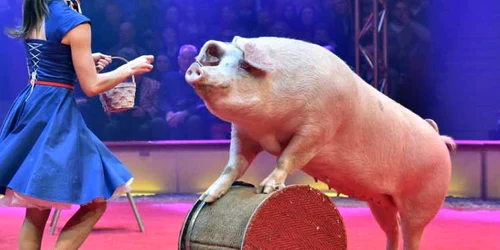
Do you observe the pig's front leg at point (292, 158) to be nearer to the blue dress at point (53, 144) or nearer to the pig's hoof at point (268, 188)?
the pig's hoof at point (268, 188)

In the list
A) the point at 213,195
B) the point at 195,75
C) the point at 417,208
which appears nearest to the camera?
the point at 195,75

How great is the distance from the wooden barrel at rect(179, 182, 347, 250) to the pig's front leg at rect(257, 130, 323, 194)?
64mm

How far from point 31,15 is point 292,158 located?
1.10 meters

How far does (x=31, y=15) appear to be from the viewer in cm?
261

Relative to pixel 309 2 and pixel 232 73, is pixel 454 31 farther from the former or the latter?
pixel 232 73

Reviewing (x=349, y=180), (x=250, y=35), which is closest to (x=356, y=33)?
(x=250, y=35)

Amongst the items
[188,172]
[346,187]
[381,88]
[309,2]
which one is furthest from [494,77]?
[346,187]

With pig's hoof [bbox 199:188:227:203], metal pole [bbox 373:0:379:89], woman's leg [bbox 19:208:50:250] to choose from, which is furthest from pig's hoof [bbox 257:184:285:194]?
metal pole [bbox 373:0:379:89]

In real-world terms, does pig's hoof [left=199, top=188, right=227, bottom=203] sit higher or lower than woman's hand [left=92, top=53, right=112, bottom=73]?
lower

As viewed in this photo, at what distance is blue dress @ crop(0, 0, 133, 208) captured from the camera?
2.50m

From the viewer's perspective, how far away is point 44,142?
8.25ft

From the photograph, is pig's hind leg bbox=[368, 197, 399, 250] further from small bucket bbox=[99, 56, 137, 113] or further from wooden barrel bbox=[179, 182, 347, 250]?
small bucket bbox=[99, 56, 137, 113]

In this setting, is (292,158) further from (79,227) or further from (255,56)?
(79,227)

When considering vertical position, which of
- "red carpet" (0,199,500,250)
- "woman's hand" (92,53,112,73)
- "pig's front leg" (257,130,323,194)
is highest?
"woman's hand" (92,53,112,73)
